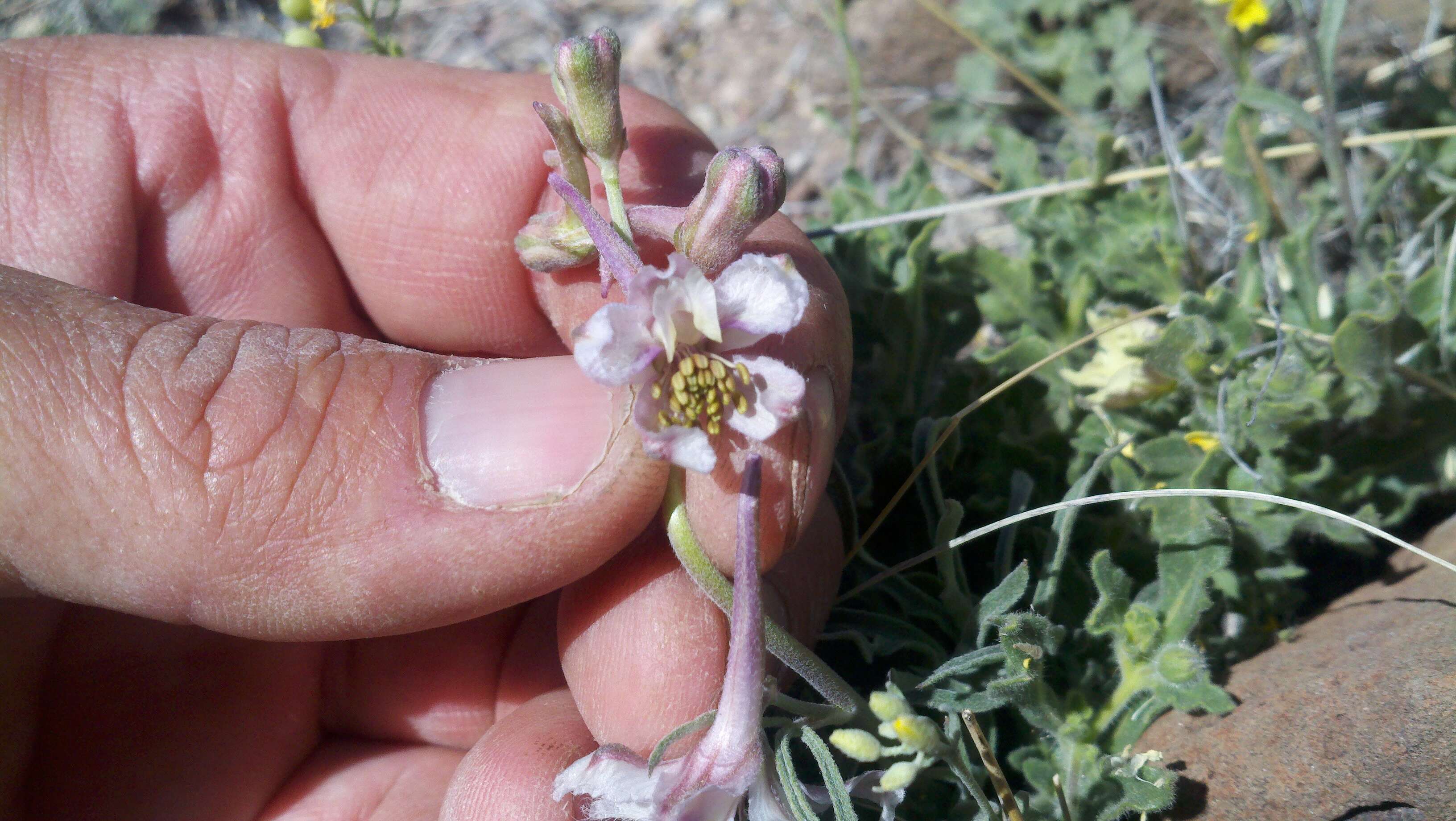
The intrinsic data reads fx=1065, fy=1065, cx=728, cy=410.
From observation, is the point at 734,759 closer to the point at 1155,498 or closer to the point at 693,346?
the point at 693,346

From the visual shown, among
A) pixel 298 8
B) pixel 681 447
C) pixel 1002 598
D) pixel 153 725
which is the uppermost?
pixel 298 8

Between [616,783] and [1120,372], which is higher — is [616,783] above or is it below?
below

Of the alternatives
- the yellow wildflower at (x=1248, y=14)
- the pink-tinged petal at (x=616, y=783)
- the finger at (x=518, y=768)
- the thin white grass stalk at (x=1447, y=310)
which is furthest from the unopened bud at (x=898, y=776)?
the yellow wildflower at (x=1248, y=14)

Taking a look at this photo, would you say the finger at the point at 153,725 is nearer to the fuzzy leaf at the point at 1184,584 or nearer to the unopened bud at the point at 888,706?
the unopened bud at the point at 888,706

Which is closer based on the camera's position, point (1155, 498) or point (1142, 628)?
point (1142, 628)

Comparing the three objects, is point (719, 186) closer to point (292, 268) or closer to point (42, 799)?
point (292, 268)

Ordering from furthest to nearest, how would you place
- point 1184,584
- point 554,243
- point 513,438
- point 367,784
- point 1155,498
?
point 367,784, point 1155,498, point 1184,584, point 554,243, point 513,438

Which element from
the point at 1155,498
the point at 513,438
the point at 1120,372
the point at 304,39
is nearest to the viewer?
the point at 513,438

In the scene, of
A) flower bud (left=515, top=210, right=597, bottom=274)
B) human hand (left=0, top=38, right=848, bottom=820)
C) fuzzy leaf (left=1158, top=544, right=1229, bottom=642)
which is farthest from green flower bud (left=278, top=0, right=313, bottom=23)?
fuzzy leaf (left=1158, top=544, right=1229, bottom=642)

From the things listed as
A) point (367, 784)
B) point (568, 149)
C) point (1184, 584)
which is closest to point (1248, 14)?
point (1184, 584)
